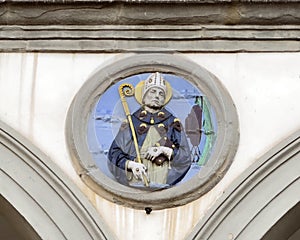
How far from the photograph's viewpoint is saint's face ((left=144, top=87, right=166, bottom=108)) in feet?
21.7

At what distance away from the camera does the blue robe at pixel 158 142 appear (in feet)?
A: 21.3

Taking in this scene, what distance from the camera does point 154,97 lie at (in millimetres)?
6609

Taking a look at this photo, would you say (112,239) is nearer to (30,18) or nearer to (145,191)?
(145,191)

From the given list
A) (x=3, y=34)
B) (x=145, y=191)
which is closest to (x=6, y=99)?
(x=3, y=34)

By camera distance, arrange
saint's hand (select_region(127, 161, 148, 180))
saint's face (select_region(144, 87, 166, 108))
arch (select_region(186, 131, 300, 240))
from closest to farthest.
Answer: arch (select_region(186, 131, 300, 240)), saint's hand (select_region(127, 161, 148, 180)), saint's face (select_region(144, 87, 166, 108))

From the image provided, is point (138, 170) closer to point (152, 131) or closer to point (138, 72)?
point (152, 131)

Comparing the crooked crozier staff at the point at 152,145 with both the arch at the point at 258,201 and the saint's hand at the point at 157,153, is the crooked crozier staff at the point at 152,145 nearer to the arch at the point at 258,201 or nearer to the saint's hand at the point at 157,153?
the saint's hand at the point at 157,153

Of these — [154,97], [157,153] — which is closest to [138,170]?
[157,153]

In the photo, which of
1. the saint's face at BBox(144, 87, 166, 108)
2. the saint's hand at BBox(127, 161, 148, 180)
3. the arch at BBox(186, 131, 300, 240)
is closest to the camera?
the arch at BBox(186, 131, 300, 240)

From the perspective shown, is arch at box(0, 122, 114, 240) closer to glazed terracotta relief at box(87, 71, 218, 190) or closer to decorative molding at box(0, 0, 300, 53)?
glazed terracotta relief at box(87, 71, 218, 190)

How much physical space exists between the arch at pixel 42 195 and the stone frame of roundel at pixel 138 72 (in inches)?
4.4

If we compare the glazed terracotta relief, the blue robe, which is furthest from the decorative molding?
the blue robe

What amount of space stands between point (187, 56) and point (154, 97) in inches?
9.5

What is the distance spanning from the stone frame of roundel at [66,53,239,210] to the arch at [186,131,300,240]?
12 centimetres
